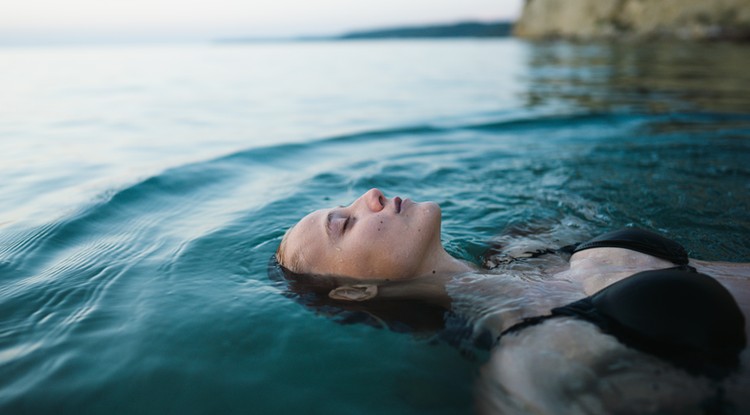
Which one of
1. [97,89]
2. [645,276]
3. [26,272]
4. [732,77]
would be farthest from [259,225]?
[732,77]

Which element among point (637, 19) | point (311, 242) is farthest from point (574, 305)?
point (637, 19)

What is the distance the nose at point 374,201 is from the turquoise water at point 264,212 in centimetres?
88

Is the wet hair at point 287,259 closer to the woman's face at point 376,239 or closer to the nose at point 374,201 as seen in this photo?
the woman's face at point 376,239

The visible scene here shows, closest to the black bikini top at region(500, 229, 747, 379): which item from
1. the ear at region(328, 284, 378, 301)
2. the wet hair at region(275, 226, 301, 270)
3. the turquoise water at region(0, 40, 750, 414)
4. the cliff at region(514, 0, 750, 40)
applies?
the turquoise water at region(0, 40, 750, 414)

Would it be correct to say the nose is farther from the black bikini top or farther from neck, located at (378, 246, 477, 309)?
the black bikini top

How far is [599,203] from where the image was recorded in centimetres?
616

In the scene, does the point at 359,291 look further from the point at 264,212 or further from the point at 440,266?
the point at 264,212

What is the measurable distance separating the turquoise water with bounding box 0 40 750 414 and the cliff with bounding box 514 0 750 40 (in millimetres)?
41705

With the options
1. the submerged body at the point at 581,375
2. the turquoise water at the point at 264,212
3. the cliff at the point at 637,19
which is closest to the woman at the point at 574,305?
the submerged body at the point at 581,375

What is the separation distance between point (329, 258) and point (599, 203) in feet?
13.2

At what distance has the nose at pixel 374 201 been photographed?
139 inches

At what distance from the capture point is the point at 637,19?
211ft

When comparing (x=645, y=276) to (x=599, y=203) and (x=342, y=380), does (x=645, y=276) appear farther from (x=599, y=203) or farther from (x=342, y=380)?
(x=599, y=203)

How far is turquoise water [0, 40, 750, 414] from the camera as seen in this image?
3.21m
